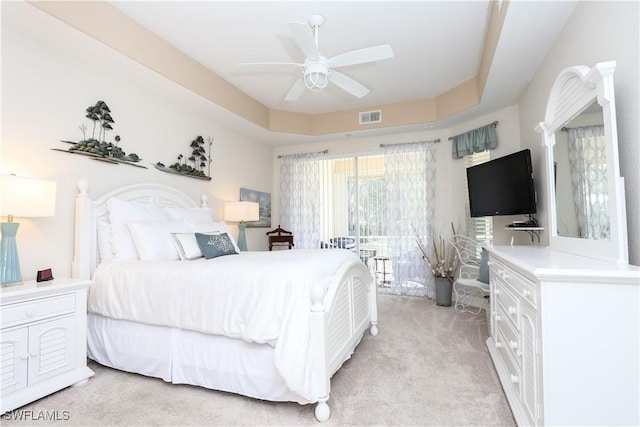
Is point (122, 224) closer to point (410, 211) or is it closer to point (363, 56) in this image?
point (363, 56)

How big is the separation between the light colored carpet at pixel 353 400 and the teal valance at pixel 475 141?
2.57m

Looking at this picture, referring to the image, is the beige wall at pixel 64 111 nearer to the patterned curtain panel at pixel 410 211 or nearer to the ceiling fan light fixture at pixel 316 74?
the ceiling fan light fixture at pixel 316 74

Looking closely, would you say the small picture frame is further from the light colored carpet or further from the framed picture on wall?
the framed picture on wall

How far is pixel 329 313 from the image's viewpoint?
6.26 ft

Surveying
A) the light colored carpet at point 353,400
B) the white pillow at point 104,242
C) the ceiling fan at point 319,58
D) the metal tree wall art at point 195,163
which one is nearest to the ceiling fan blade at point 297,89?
the ceiling fan at point 319,58

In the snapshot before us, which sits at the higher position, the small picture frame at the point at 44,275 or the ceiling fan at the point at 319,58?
the ceiling fan at the point at 319,58

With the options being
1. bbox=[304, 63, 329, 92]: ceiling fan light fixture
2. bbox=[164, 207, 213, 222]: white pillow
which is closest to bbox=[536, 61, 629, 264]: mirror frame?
bbox=[304, 63, 329, 92]: ceiling fan light fixture

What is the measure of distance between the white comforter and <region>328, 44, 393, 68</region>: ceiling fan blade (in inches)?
61.0

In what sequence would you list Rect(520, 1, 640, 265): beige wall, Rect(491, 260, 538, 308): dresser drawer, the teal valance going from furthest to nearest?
1. the teal valance
2. Rect(520, 1, 640, 265): beige wall
3. Rect(491, 260, 538, 308): dresser drawer

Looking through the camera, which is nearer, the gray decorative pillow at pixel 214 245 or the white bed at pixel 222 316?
the white bed at pixel 222 316

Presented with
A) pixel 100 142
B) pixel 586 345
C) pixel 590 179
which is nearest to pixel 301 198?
pixel 100 142

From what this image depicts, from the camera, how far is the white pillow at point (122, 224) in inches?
104

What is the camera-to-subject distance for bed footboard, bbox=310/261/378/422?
1755mm

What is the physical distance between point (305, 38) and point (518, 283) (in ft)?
6.79
